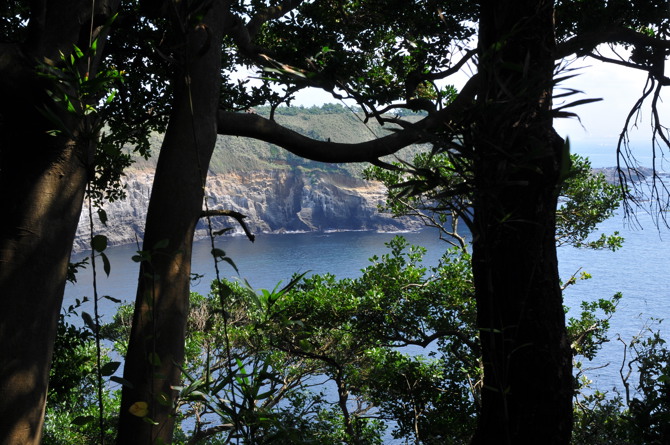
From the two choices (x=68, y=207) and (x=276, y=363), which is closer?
(x=68, y=207)

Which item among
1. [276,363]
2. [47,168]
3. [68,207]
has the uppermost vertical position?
[47,168]

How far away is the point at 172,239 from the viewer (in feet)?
7.62

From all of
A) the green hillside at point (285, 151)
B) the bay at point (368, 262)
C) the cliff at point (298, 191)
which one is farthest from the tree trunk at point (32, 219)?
the green hillside at point (285, 151)

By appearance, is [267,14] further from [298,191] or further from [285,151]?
[285,151]

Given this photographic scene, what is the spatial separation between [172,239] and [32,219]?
535 millimetres

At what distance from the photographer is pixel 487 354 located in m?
2.28

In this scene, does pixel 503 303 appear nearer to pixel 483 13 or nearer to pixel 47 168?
pixel 483 13

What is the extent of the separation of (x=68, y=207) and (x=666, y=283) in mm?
22939

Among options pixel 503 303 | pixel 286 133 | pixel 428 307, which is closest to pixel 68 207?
pixel 286 133

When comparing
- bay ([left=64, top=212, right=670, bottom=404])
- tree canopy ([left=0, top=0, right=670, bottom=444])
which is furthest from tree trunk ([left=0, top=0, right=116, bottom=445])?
bay ([left=64, top=212, right=670, bottom=404])

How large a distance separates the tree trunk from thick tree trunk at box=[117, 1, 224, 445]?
0.30 metres

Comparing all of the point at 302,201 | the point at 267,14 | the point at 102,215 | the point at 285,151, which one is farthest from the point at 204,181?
the point at 285,151

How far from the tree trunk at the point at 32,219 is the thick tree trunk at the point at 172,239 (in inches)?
12.0

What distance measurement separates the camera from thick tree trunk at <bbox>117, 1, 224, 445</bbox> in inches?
84.7
